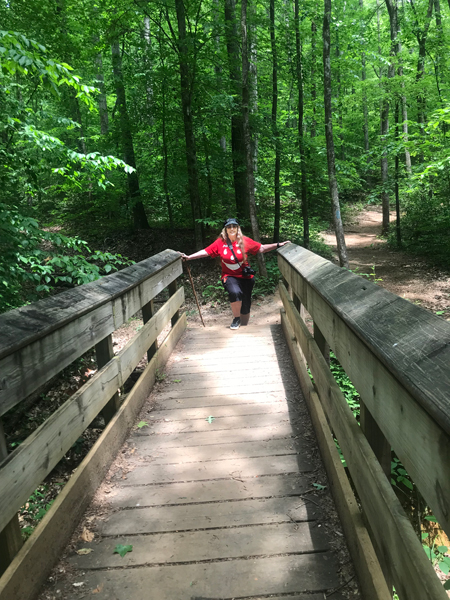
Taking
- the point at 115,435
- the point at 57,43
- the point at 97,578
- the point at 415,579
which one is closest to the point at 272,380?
the point at 115,435

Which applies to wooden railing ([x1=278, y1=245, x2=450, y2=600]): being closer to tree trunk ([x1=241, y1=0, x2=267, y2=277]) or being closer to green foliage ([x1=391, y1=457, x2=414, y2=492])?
green foliage ([x1=391, y1=457, x2=414, y2=492])

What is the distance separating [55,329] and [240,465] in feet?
5.15

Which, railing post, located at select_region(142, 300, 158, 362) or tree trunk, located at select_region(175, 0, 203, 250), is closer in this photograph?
railing post, located at select_region(142, 300, 158, 362)

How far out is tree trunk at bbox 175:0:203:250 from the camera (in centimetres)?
1084

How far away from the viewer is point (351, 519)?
1977mm

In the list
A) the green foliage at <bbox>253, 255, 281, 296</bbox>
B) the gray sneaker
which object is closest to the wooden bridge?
the gray sneaker

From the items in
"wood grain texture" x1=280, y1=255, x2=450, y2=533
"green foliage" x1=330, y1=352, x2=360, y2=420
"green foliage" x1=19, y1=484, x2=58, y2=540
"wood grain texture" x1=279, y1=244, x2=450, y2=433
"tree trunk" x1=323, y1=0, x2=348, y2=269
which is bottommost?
"green foliage" x1=19, y1=484, x2=58, y2=540

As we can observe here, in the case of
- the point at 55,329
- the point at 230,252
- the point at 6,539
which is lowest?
the point at 6,539

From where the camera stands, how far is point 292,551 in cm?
209

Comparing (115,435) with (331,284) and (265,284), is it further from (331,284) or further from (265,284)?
(265,284)

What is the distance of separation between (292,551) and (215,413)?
5.81 ft

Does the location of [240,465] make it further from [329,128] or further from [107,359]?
[329,128]

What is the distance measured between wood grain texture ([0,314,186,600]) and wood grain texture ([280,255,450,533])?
59.8 inches

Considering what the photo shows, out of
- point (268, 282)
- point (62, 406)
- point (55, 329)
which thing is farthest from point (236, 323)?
point (55, 329)
